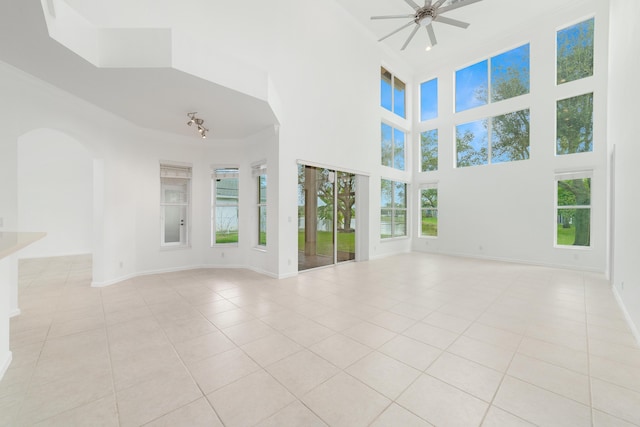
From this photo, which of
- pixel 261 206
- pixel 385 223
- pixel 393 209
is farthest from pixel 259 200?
pixel 393 209

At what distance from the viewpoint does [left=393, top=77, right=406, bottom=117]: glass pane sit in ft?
27.4

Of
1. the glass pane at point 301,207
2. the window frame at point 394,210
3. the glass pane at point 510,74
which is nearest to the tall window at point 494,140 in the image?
the glass pane at point 510,74

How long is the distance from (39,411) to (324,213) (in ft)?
16.5

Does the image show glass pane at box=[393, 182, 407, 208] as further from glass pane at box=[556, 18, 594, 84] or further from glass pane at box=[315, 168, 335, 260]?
glass pane at box=[556, 18, 594, 84]

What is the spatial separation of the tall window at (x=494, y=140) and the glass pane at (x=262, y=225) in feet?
20.5

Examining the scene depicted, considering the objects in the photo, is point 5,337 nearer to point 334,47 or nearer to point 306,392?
point 306,392

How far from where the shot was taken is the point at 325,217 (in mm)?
6086

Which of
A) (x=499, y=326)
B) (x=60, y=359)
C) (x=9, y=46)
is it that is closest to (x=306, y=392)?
(x=60, y=359)

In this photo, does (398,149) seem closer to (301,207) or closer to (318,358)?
(301,207)

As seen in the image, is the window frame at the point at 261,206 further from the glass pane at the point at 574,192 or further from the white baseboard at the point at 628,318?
the glass pane at the point at 574,192

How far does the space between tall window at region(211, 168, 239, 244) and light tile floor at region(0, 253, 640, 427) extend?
183cm

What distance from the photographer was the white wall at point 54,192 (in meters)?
6.70

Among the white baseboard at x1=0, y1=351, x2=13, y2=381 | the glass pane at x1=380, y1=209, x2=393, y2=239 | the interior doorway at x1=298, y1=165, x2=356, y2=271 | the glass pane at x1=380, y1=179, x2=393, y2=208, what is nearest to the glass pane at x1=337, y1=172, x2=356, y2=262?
the interior doorway at x1=298, y1=165, x2=356, y2=271

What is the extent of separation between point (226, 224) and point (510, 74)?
8586 mm
